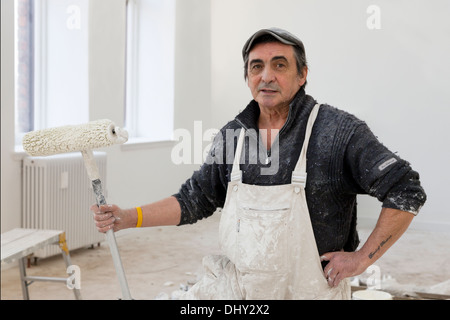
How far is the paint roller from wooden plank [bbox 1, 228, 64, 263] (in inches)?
30.8

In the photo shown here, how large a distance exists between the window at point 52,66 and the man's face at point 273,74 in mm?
2011

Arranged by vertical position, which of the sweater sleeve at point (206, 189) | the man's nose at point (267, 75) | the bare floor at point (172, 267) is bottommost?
the bare floor at point (172, 267)

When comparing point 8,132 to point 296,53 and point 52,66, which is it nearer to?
point 52,66

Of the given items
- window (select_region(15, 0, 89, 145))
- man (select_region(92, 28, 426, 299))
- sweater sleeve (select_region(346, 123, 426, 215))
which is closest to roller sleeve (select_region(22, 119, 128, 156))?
man (select_region(92, 28, 426, 299))

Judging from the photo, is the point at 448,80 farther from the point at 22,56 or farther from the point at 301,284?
the point at 22,56

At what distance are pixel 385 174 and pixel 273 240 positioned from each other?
242 mm

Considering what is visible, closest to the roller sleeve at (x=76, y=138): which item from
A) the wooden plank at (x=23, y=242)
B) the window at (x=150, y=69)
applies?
the wooden plank at (x=23, y=242)

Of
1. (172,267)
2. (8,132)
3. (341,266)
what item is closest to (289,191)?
(341,266)

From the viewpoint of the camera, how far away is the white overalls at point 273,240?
1.03 meters

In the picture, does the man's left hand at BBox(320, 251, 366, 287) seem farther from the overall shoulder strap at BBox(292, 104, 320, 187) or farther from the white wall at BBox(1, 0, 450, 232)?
the white wall at BBox(1, 0, 450, 232)

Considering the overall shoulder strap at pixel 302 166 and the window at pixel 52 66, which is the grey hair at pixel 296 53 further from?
the window at pixel 52 66

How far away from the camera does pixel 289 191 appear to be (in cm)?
102

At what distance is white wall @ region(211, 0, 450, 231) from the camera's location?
1.83 m

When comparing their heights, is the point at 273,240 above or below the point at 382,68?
below
